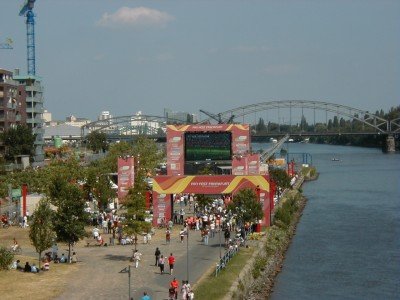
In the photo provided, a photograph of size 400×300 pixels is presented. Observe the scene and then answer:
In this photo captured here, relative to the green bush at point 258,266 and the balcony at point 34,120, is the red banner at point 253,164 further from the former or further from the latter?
the balcony at point 34,120

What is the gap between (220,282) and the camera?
21500mm

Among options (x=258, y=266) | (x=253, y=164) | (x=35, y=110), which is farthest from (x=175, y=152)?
(x=35, y=110)

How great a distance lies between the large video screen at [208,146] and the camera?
55.1 meters

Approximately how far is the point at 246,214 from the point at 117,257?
6998 millimetres

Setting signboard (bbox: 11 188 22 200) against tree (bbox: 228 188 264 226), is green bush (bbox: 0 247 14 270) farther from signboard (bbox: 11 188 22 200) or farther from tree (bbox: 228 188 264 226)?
signboard (bbox: 11 188 22 200)

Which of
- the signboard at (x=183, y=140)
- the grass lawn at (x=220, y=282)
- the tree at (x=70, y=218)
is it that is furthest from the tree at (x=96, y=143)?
the grass lawn at (x=220, y=282)

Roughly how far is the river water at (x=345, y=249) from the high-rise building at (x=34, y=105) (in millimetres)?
32873

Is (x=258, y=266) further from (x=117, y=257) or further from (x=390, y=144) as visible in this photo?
(x=390, y=144)

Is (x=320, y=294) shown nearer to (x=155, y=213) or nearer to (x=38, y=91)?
(x=155, y=213)

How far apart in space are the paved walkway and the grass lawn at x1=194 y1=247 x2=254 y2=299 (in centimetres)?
59

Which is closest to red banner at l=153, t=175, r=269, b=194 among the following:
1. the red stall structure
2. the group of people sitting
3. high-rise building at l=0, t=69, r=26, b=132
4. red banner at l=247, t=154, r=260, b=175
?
the red stall structure

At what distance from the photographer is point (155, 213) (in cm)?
3525

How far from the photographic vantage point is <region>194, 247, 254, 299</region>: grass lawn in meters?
20.1

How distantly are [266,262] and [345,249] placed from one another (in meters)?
7.35
